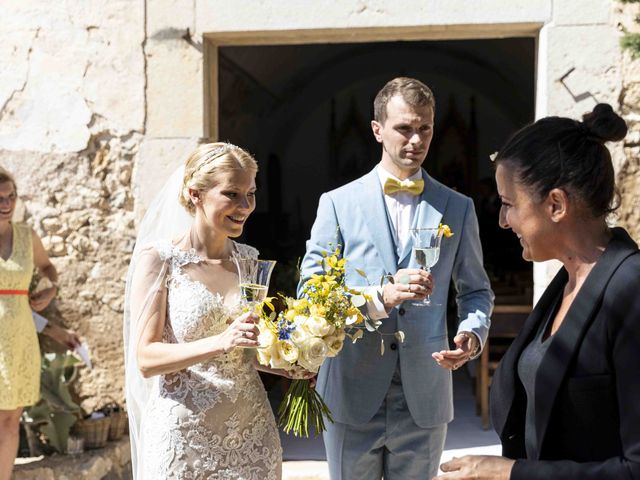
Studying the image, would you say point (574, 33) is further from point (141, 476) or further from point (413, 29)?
point (141, 476)

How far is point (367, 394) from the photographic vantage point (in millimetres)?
3238

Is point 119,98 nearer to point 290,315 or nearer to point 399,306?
point 399,306

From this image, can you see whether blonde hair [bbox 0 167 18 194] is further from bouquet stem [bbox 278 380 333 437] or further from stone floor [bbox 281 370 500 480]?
bouquet stem [bbox 278 380 333 437]

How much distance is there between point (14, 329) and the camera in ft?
17.5

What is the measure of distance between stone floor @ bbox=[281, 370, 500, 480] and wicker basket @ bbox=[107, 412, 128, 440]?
1120 mm

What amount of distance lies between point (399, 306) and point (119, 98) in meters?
3.25

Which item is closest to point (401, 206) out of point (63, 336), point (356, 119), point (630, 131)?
point (630, 131)

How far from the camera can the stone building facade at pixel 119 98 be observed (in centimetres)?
549

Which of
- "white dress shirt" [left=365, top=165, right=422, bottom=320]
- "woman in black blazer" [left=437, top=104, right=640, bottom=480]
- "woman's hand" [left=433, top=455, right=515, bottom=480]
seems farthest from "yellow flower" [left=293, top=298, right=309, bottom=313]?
"woman's hand" [left=433, top=455, right=515, bottom=480]

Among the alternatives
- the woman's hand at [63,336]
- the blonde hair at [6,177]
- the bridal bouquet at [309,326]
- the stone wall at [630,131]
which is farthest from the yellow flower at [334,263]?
the woman's hand at [63,336]

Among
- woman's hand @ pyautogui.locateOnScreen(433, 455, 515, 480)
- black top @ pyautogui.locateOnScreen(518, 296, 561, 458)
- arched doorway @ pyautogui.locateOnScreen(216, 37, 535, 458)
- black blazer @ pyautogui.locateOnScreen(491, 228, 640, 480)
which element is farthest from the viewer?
arched doorway @ pyautogui.locateOnScreen(216, 37, 535, 458)

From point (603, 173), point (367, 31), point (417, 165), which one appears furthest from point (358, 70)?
point (603, 173)

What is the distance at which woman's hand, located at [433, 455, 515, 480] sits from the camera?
1.83 metres

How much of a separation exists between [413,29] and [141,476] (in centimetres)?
341
